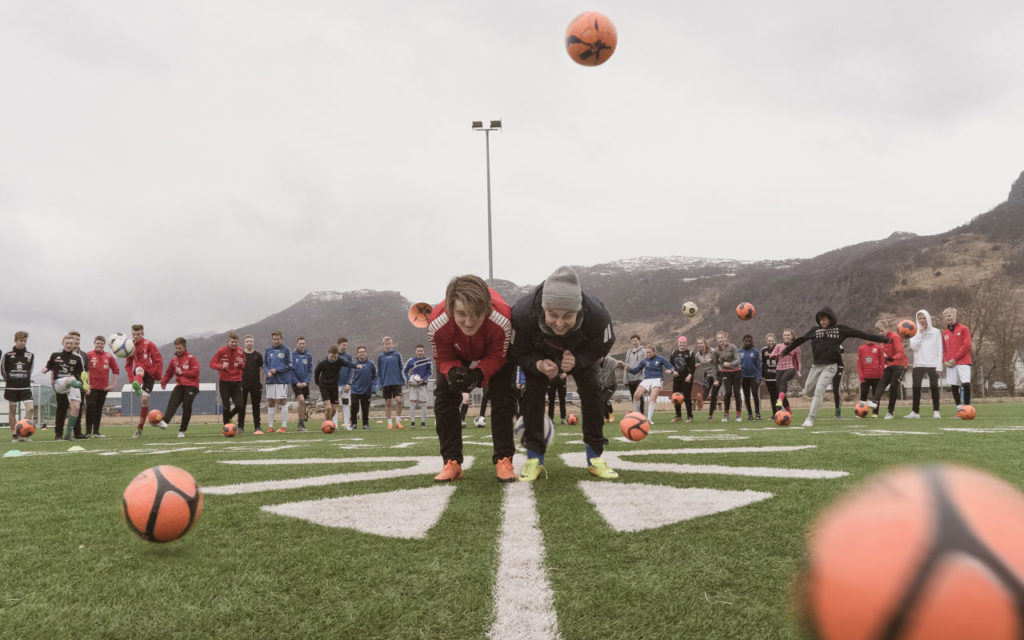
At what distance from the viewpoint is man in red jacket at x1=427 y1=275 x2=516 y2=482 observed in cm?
409

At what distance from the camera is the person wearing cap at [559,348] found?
411 cm

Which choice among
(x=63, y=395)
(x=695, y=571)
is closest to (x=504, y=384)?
(x=695, y=571)

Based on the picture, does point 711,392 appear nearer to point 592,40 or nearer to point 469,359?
point 592,40

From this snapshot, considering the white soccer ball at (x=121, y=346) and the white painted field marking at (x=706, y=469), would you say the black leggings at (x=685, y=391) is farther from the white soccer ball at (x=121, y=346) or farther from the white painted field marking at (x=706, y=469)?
the white soccer ball at (x=121, y=346)

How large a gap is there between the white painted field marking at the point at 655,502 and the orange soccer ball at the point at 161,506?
2007mm

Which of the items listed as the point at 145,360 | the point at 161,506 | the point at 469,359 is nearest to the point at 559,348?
the point at 469,359

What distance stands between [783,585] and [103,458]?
25.2ft

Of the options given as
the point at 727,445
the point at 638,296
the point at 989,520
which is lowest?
the point at 727,445

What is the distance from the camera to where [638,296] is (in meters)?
147

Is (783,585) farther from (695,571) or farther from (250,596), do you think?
(250,596)

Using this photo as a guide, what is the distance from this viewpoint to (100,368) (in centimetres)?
1283

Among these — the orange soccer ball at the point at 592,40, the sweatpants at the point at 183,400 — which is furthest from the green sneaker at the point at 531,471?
the sweatpants at the point at 183,400

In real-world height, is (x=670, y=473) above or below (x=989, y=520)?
below

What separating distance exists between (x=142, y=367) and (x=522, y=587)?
1302cm
